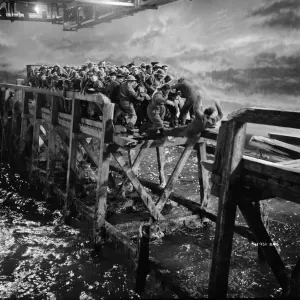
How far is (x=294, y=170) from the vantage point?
279 centimetres

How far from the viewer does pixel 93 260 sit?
5.96m

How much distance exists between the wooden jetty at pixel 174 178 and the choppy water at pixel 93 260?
0.46 m

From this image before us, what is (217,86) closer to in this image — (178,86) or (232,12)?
(232,12)

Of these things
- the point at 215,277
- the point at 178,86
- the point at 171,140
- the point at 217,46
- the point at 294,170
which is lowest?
the point at 215,277

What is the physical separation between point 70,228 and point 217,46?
15.6 metres

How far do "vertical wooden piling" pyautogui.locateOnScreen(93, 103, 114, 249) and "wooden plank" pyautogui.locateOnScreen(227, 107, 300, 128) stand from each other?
2.88 metres

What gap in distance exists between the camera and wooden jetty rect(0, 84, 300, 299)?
3104 millimetres

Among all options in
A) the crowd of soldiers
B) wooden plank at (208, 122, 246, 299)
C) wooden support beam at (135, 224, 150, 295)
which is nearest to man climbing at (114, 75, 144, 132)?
the crowd of soldiers

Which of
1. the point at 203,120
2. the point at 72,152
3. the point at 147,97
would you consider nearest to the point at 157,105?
the point at 147,97

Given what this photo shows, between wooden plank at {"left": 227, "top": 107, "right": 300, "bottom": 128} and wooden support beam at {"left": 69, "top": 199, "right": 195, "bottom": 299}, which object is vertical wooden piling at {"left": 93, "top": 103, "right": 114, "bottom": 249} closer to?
wooden support beam at {"left": 69, "top": 199, "right": 195, "bottom": 299}

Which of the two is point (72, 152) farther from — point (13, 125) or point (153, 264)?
point (13, 125)

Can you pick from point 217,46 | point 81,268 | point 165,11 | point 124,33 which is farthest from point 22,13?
point 124,33

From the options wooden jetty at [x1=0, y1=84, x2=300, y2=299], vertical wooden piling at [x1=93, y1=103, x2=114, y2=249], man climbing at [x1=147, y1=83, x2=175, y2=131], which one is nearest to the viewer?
wooden jetty at [x1=0, y1=84, x2=300, y2=299]

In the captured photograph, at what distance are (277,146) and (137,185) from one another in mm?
2567
